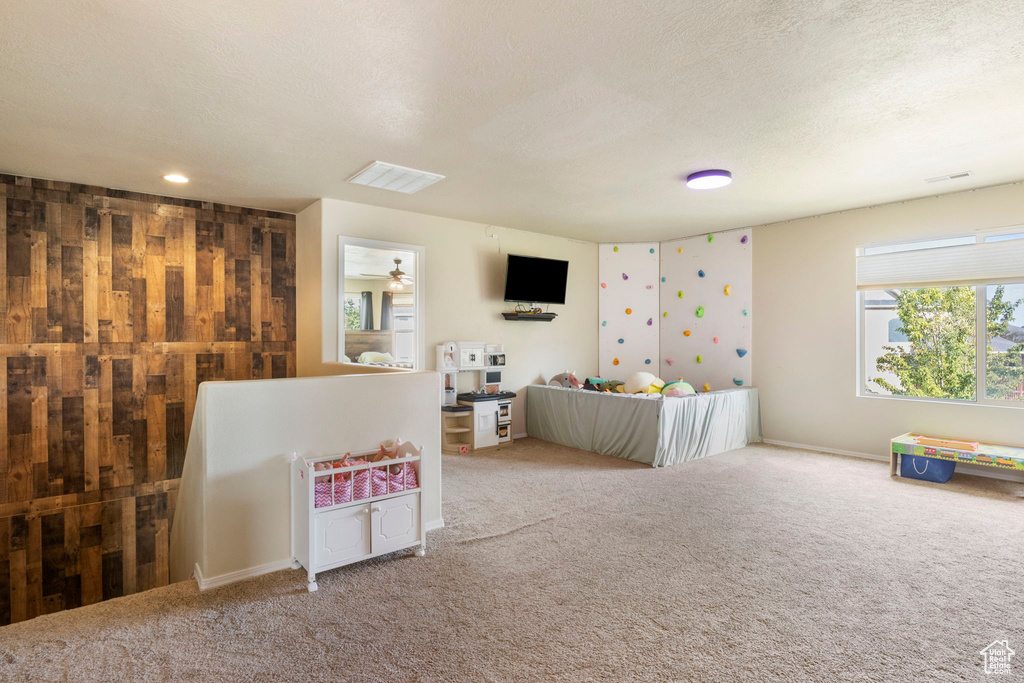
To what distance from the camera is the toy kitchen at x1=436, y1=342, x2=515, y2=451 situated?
5559 millimetres

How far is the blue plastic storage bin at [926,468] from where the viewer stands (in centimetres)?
438

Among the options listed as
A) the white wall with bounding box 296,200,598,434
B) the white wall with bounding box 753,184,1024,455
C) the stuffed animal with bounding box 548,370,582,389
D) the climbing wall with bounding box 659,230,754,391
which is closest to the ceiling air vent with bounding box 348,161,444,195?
the white wall with bounding box 296,200,598,434

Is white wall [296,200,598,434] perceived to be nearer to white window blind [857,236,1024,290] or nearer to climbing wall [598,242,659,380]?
climbing wall [598,242,659,380]

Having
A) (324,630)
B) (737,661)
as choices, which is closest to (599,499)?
(737,661)

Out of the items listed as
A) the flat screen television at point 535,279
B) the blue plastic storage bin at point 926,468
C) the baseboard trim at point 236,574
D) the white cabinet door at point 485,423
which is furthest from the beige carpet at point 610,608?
the flat screen television at point 535,279

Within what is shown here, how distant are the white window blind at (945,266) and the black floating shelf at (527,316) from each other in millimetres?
3246

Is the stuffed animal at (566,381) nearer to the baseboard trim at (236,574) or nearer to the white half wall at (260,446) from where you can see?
the white half wall at (260,446)

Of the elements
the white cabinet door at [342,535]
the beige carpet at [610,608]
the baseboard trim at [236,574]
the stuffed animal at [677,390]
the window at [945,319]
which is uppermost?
the window at [945,319]

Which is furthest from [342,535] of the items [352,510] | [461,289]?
[461,289]

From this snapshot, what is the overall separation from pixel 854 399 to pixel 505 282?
153 inches

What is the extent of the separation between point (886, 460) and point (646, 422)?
7.90 ft

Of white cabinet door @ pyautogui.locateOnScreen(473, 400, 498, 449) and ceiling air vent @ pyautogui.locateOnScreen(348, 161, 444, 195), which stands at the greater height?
ceiling air vent @ pyautogui.locateOnScreen(348, 161, 444, 195)

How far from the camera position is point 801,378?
569cm

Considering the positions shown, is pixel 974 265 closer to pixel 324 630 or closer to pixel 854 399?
pixel 854 399
